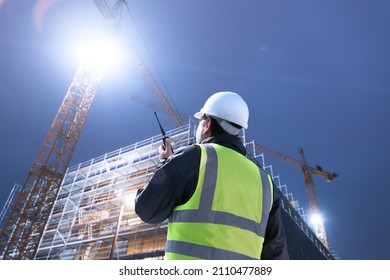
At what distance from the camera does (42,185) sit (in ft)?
69.8

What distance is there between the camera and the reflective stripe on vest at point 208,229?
130 cm

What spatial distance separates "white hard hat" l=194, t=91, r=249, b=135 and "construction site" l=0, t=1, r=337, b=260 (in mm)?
12701

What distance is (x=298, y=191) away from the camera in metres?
86.9

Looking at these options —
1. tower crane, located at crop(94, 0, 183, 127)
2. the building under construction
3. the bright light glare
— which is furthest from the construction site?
tower crane, located at crop(94, 0, 183, 127)

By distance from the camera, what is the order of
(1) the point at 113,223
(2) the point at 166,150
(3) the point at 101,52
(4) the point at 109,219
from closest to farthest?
(2) the point at 166,150 → (4) the point at 109,219 → (1) the point at 113,223 → (3) the point at 101,52

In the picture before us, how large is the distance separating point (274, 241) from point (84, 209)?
19.3m

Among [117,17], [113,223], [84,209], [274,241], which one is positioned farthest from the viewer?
[117,17]

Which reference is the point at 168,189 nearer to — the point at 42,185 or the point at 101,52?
the point at 42,185

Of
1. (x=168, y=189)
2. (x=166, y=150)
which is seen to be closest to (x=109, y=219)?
(x=166, y=150)

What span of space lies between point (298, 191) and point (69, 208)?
7891 centimetres

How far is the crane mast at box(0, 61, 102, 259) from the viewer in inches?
766
